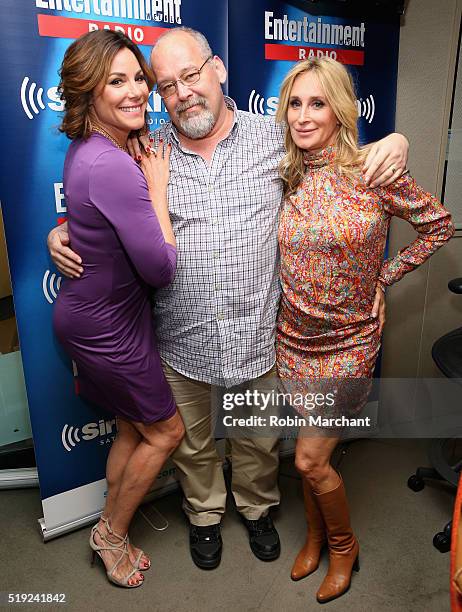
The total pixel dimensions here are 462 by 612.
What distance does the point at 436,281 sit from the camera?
9.19 feet

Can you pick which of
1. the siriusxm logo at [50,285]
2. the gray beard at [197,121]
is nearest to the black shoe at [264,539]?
the siriusxm logo at [50,285]

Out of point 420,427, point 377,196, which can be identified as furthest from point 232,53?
point 420,427

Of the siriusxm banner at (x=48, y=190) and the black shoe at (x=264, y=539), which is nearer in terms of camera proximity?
the siriusxm banner at (x=48, y=190)

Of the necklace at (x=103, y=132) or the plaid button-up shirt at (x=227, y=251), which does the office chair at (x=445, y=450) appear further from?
the necklace at (x=103, y=132)

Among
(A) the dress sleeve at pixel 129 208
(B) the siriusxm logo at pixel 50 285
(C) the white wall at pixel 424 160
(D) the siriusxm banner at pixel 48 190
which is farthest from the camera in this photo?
(C) the white wall at pixel 424 160

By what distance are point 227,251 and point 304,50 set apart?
104 cm

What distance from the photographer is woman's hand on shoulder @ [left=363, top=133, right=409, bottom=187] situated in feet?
5.48

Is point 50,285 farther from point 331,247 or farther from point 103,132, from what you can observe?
point 331,247

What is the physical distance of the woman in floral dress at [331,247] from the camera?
1729mm

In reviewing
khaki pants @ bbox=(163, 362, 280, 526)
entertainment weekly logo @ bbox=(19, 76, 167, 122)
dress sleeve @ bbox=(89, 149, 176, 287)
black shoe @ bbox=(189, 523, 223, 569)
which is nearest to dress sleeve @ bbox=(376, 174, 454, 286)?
khaki pants @ bbox=(163, 362, 280, 526)

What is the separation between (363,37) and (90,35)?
131 centimetres

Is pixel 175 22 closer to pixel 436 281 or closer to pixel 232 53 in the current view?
pixel 232 53

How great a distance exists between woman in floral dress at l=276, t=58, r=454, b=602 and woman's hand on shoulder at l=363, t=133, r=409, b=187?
17mm

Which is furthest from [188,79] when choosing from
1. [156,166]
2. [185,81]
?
[156,166]
